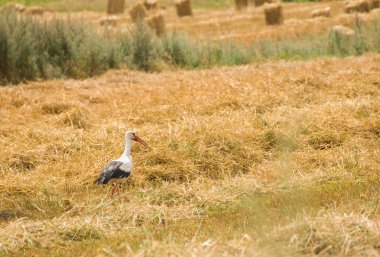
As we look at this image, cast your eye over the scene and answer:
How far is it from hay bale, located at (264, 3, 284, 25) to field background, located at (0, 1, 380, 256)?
1007 centimetres

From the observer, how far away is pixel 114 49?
57.1 ft

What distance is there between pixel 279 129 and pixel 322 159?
1.06m

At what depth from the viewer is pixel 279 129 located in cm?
1038

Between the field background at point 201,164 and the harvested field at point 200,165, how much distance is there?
0.02 meters

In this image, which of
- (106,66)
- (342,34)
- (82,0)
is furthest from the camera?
(82,0)

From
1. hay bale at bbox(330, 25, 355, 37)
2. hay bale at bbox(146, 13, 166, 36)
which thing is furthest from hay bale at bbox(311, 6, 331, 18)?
hay bale at bbox(330, 25, 355, 37)

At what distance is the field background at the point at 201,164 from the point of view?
663cm

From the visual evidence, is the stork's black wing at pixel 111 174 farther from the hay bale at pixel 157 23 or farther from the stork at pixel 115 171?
the hay bale at pixel 157 23

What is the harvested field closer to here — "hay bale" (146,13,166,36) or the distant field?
"hay bale" (146,13,166,36)

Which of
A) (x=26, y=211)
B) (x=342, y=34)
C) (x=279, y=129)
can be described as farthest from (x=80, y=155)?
(x=342, y=34)


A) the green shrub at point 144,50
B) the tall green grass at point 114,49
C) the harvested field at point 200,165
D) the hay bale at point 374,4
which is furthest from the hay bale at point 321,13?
the harvested field at point 200,165

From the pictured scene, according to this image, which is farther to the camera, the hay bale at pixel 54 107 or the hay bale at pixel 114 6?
the hay bale at pixel 114 6

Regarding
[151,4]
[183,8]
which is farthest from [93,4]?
[183,8]

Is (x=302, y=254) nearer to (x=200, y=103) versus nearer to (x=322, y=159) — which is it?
(x=322, y=159)
